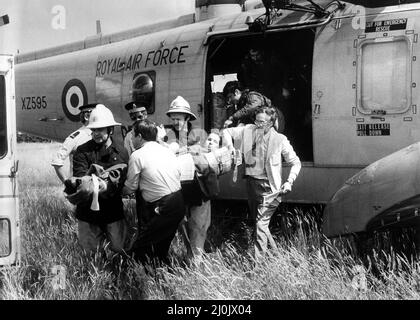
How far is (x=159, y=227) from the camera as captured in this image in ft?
20.1

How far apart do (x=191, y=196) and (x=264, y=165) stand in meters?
0.90

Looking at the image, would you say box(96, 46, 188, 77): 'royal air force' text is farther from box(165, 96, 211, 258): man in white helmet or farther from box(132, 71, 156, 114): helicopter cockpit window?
box(165, 96, 211, 258): man in white helmet

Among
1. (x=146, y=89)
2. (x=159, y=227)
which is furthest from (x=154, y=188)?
(x=146, y=89)

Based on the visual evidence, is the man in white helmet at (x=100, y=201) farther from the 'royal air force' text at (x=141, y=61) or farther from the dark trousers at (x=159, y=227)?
the 'royal air force' text at (x=141, y=61)

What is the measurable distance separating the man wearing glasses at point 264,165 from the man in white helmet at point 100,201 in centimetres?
135

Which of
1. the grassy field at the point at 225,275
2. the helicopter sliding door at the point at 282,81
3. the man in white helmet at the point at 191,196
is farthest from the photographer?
the helicopter sliding door at the point at 282,81

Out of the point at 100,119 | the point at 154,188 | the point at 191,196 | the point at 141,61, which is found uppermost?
the point at 141,61

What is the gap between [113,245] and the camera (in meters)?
6.46

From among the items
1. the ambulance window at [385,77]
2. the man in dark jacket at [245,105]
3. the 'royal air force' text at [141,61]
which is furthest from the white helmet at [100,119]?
the 'royal air force' text at [141,61]

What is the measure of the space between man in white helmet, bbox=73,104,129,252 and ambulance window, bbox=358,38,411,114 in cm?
298

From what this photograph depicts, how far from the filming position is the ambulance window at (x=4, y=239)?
19.2 ft

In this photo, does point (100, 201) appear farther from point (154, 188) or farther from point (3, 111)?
point (3, 111)
